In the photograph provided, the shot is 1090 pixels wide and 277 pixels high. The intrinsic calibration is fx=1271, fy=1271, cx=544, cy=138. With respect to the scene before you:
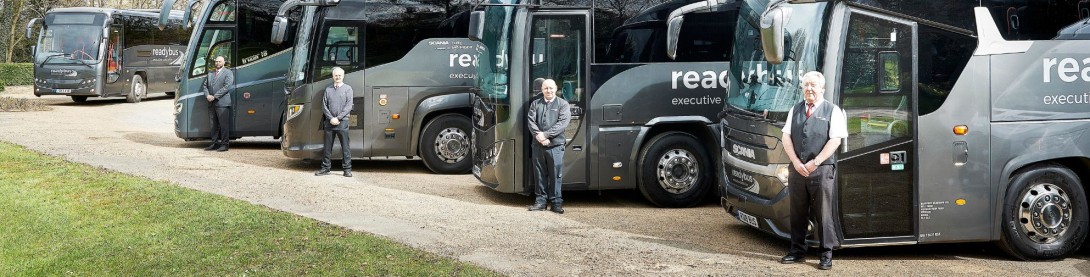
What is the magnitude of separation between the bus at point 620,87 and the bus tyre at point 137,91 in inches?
984

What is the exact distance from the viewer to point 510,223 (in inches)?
508

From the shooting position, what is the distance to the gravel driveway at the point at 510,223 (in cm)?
1045

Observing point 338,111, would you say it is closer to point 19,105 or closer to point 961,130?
point 961,130

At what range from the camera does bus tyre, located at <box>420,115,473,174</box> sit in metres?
A: 18.1

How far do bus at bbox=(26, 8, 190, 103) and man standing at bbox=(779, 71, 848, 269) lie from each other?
28218mm

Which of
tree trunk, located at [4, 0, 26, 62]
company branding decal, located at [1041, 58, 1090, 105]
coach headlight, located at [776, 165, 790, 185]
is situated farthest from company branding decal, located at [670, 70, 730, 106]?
tree trunk, located at [4, 0, 26, 62]

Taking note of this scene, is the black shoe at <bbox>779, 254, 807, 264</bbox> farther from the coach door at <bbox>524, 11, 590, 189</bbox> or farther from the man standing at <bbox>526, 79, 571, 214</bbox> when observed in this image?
the coach door at <bbox>524, 11, 590, 189</bbox>

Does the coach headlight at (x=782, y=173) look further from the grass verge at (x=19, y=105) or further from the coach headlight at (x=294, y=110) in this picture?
the grass verge at (x=19, y=105)

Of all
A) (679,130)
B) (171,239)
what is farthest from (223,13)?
(171,239)

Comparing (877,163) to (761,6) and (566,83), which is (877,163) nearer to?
(761,6)

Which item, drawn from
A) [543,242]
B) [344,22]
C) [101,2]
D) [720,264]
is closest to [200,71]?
[344,22]

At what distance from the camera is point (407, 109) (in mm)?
18016

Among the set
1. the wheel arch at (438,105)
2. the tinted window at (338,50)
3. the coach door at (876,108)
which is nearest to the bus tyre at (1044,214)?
the coach door at (876,108)

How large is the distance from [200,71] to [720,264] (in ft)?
45.7
